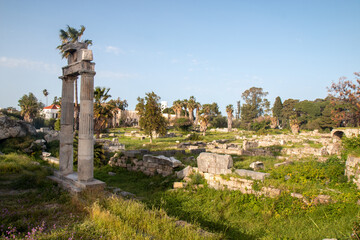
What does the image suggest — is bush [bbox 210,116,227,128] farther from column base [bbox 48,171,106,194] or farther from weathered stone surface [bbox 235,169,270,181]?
column base [bbox 48,171,106,194]

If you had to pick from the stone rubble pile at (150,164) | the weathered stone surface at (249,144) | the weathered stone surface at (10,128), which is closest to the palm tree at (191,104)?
the weathered stone surface at (249,144)

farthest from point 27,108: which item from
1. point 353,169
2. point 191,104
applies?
point 353,169

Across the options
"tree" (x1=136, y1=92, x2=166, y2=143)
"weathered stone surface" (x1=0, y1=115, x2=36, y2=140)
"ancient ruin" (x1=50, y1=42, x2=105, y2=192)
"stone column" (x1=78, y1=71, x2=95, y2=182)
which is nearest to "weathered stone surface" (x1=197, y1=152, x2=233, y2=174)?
"ancient ruin" (x1=50, y1=42, x2=105, y2=192)

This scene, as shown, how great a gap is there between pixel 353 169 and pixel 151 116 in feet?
84.1

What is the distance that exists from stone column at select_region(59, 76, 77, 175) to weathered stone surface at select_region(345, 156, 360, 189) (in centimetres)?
987

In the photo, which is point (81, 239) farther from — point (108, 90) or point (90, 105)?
point (108, 90)

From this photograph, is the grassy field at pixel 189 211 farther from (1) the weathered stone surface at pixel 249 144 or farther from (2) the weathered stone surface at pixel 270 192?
(1) the weathered stone surface at pixel 249 144

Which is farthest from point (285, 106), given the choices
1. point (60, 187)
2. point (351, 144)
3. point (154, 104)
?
point (60, 187)

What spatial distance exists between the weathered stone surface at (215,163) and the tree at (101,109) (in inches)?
902

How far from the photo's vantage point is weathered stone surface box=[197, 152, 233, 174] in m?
9.37

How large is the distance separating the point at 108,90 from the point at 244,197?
28.1m

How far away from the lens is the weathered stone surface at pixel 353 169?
299 inches

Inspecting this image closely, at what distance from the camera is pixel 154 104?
32.3 m

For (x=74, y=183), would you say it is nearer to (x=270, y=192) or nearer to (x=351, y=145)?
(x=270, y=192)
